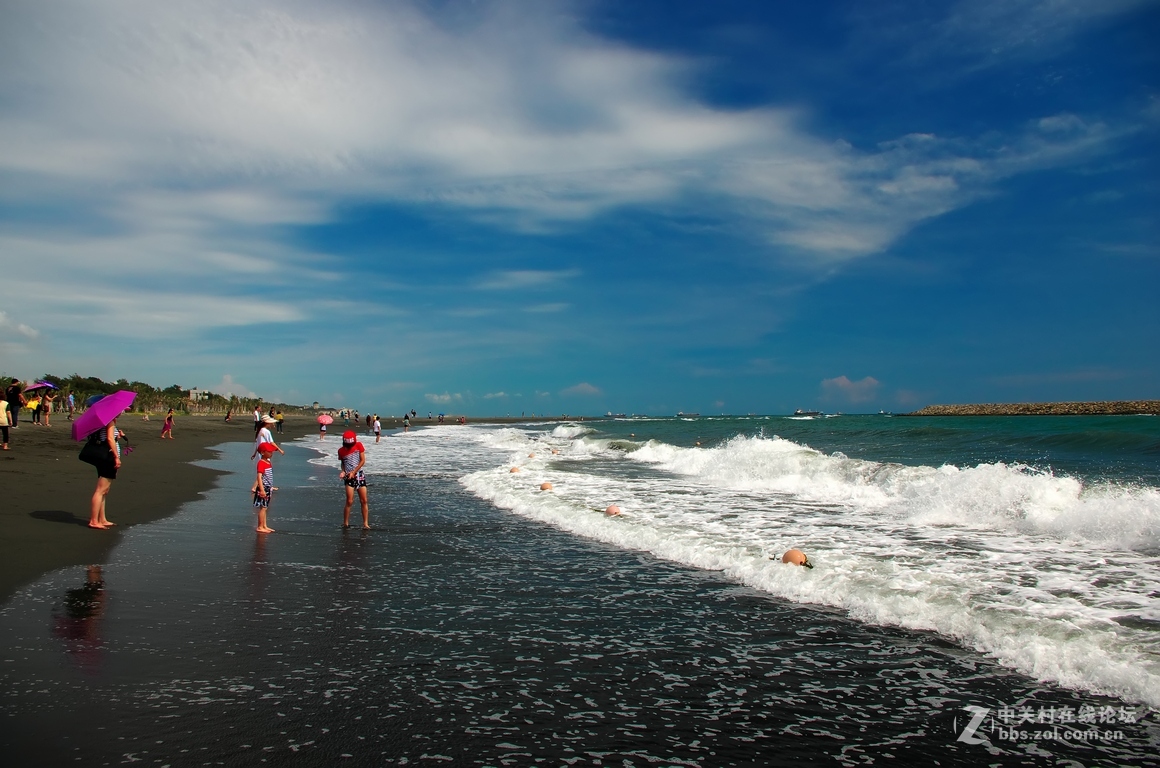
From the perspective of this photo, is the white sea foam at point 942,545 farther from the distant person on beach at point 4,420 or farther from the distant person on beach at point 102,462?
the distant person on beach at point 4,420

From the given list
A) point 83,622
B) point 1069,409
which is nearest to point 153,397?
point 83,622

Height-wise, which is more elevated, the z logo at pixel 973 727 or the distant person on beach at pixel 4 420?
the distant person on beach at pixel 4 420

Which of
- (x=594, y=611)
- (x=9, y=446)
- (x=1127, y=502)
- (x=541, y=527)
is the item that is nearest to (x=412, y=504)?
(x=541, y=527)

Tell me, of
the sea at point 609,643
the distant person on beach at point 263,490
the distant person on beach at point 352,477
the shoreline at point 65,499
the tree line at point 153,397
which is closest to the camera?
the sea at point 609,643

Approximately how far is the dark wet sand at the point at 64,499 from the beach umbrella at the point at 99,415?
1.71 meters

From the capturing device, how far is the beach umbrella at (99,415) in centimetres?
1238

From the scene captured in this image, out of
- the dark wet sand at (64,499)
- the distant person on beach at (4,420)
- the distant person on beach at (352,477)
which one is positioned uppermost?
the distant person on beach at (4,420)

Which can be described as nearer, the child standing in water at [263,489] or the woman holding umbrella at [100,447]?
the woman holding umbrella at [100,447]

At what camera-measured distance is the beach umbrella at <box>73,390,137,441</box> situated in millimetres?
12375

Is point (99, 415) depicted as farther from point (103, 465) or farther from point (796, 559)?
point (796, 559)

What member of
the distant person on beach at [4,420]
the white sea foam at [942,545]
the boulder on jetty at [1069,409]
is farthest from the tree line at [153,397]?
the boulder on jetty at [1069,409]

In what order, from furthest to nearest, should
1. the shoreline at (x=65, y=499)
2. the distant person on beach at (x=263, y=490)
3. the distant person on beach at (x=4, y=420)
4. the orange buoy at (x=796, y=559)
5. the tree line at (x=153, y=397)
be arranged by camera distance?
the tree line at (x=153, y=397) < the distant person on beach at (x=4, y=420) < the distant person on beach at (x=263, y=490) < the shoreline at (x=65, y=499) < the orange buoy at (x=796, y=559)

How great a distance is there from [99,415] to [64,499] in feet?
13.1

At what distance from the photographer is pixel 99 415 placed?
12.4 metres
